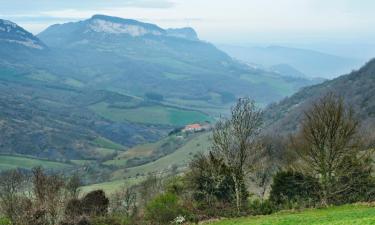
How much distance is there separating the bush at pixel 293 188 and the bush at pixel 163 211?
9.44 m

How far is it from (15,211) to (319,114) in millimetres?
26513

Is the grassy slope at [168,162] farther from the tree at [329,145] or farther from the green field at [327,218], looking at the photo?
the green field at [327,218]

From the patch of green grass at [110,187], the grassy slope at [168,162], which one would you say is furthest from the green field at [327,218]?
the grassy slope at [168,162]

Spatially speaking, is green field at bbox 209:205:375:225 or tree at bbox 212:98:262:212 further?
tree at bbox 212:98:262:212

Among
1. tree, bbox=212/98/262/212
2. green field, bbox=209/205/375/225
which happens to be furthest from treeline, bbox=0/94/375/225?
green field, bbox=209/205/375/225

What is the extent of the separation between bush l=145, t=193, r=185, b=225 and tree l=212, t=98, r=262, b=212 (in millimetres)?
5458

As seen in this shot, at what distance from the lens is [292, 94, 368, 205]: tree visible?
44375 mm

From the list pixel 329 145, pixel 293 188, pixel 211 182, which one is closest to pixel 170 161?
pixel 211 182

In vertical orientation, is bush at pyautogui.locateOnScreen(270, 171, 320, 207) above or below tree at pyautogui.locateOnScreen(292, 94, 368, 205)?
below

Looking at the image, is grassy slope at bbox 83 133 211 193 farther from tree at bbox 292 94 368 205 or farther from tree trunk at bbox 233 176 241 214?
tree at bbox 292 94 368 205

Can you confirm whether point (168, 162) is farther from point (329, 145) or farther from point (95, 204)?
point (329, 145)

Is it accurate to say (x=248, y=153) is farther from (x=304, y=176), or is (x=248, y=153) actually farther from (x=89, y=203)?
(x=89, y=203)

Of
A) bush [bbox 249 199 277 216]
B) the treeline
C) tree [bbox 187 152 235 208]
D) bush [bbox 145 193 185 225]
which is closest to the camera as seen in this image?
the treeline

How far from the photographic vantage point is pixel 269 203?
45188 millimetres
